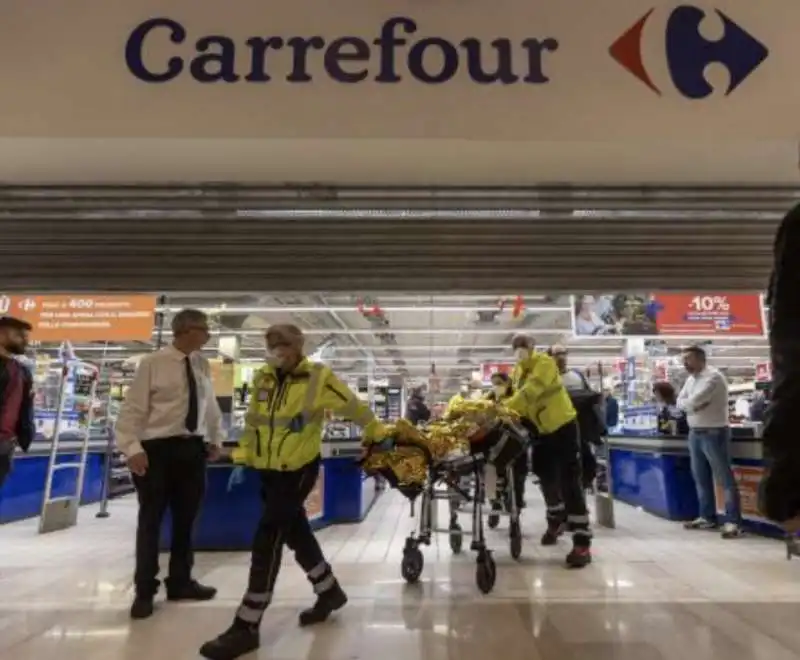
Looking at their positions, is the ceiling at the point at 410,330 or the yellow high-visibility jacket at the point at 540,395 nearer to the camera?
the yellow high-visibility jacket at the point at 540,395

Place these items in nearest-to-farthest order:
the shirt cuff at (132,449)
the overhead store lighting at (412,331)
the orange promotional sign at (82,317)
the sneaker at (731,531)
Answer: the shirt cuff at (132,449)
the sneaker at (731,531)
the orange promotional sign at (82,317)
the overhead store lighting at (412,331)

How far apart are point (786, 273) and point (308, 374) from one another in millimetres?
2100

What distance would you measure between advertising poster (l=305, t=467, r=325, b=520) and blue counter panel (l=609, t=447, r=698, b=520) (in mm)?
3525

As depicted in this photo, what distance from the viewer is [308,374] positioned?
9.48 ft

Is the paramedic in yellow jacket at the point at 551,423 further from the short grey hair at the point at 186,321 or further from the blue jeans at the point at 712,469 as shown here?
the short grey hair at the point at 186,321

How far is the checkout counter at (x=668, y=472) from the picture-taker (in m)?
5.34

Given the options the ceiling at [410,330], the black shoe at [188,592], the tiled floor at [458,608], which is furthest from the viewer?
the ceiling at [410,330]

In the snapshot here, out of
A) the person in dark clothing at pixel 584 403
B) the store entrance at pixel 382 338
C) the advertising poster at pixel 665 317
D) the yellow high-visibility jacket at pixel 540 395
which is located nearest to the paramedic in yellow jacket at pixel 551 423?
the yellow high-visibility jacket at pixel 540 395

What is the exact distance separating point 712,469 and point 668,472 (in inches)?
38.0

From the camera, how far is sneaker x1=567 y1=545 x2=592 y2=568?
4039mm

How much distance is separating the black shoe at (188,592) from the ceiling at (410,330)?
369 cm

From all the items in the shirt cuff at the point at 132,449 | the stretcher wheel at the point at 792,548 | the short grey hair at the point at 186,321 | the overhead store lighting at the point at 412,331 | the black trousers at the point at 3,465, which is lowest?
the stretcher wheel at the point at 792,548

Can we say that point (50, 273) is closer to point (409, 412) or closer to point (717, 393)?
point (717, 393)

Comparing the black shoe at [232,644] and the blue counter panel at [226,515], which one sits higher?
the blue counter panel at [226,515]
